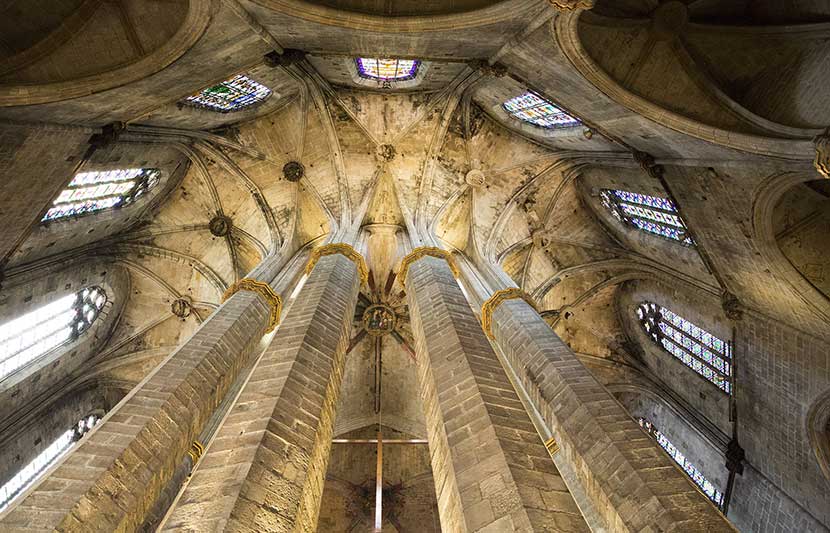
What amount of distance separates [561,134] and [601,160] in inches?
45.6

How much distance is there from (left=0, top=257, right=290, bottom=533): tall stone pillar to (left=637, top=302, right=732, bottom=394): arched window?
35.4 feet

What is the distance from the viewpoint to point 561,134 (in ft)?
40.7

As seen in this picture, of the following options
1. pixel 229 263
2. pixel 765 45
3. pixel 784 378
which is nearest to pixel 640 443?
pixel 784 378

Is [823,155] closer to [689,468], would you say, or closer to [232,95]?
[689,468]

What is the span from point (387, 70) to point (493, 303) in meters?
7.38

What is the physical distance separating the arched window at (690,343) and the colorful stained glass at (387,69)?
9.46 m

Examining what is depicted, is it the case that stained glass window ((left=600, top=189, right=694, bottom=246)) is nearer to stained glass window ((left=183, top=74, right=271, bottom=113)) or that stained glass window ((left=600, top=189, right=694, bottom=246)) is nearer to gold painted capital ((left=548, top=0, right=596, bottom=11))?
gold painted capital ((left=548, top=0, right=596, bottom=11))

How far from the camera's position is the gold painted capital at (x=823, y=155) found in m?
6.36

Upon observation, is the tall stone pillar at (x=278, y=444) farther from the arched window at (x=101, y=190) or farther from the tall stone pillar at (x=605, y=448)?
the arched window at (x=101, y=190)

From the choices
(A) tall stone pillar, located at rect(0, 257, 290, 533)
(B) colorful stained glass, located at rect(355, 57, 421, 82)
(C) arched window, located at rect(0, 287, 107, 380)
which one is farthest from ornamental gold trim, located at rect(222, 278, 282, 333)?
(B) colorful stained glass, located at rect(355, 57, 421, 82)

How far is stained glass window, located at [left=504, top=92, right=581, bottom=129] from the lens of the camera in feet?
40.6

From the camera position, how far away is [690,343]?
13156 millimetres

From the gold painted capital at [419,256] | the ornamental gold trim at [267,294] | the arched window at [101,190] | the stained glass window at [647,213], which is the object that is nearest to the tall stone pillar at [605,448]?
the gold painted capital at [419,256]

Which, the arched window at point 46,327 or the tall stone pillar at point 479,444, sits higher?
the arched window at point 46,327
